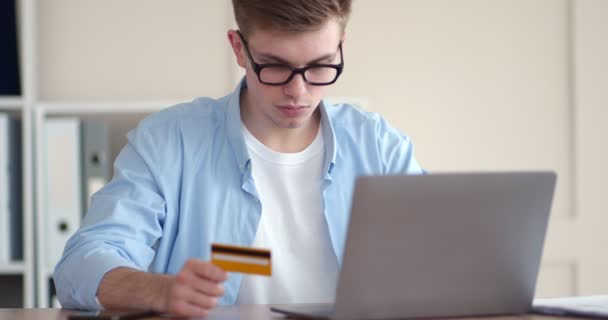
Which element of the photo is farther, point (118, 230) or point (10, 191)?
point (10, 191)

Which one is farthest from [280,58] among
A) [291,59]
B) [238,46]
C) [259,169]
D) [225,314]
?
[225,314]

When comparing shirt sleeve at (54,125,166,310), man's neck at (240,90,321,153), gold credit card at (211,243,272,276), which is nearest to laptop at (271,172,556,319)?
gold credit card at (211,243,272,276)

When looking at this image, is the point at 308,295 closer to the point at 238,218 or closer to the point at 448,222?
the point at 238,218

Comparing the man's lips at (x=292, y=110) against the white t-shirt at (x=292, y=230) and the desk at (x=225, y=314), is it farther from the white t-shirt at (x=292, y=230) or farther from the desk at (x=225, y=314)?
the desk at (x=225, y=314)

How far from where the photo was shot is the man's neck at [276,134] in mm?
1722

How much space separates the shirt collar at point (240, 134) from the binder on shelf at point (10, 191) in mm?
1032

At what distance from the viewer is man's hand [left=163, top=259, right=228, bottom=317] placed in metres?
A: 1.11

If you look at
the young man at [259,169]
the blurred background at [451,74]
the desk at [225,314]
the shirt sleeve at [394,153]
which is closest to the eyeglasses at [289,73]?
the young man at [259,169]

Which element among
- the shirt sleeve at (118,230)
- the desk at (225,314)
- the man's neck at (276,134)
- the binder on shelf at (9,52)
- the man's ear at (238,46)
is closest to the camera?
the desk at (225,314)

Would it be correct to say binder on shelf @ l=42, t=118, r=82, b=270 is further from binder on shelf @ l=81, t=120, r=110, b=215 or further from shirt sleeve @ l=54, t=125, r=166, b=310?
shirt sleeve @ l=54, t=125, r=166, b=310

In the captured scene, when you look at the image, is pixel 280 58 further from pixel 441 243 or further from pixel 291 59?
pixel 441 243

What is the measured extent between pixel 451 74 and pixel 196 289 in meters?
1.99

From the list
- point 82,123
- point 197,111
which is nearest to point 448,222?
point 197,111

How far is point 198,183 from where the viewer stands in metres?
1.65
